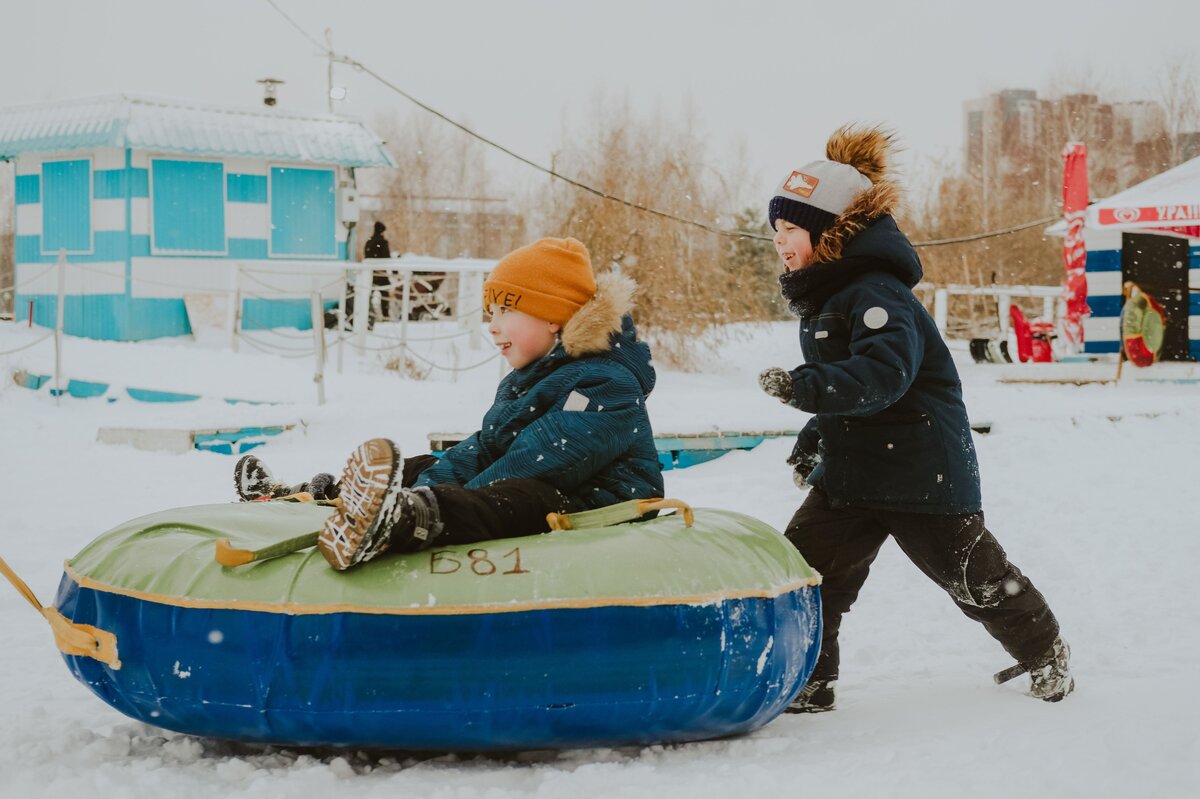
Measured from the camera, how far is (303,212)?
58.2 ft

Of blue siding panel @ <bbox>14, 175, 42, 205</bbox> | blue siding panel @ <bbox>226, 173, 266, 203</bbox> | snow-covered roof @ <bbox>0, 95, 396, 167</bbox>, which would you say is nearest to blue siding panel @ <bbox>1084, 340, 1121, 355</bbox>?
snow-covered roof @ <bbox>0, 95, 396, 167</bbox>

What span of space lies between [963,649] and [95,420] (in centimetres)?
803

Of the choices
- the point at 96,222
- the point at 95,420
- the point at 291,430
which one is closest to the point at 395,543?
the point at 291,430

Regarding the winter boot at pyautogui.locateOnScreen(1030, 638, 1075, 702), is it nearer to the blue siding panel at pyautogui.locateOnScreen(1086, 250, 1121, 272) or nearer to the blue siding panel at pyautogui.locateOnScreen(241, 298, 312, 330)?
the blue siding panel at pyautogui.locateOnScreen(1086, 250, 1121, 272)

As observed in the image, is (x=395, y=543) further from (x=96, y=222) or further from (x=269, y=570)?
(x=96, y=222)

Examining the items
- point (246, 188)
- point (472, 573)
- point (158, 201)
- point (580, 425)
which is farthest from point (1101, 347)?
point (472, 573)

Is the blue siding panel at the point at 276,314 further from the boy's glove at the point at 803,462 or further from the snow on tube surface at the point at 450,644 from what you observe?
the snow on tube surface at the point at 450,644

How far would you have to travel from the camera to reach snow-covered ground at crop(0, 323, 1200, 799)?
2.58 meters

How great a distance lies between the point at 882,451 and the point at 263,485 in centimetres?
196

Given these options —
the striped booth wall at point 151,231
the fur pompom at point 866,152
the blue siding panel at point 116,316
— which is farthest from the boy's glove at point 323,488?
the blue siding panel at point 116,316

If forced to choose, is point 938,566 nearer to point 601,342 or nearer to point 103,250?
point 601,342

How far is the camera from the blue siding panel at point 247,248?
1717 centimetres

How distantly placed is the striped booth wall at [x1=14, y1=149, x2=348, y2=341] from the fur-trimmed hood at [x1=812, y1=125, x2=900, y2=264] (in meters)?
13.0

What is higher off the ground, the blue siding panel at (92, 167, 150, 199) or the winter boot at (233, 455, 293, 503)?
the blue siding panel at (92, 167, 150, 199)
